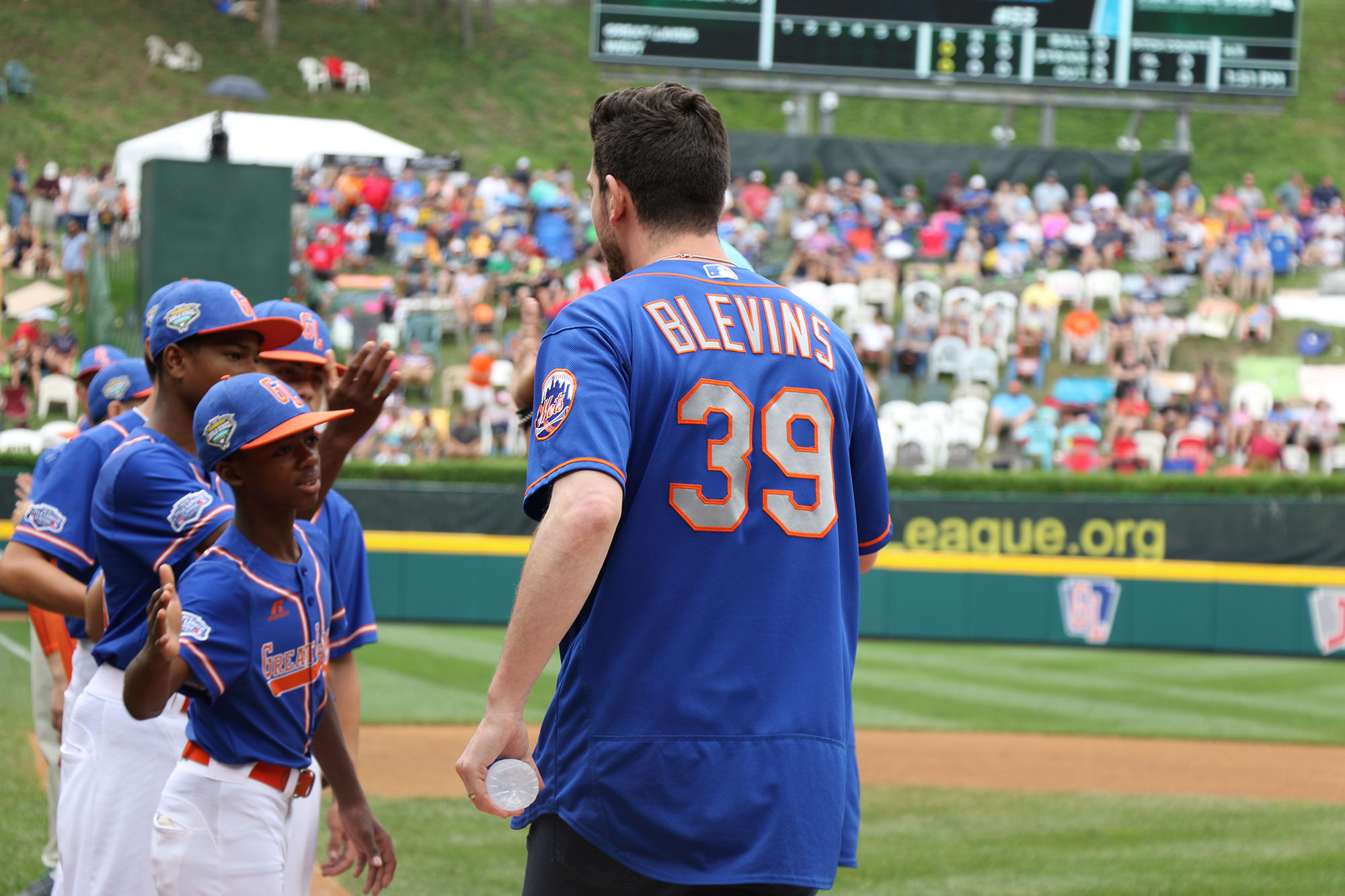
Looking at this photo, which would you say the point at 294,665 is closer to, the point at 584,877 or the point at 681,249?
the point at 584,877

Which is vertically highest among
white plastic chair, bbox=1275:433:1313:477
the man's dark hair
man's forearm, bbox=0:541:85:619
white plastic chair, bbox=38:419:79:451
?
the man's dark hair

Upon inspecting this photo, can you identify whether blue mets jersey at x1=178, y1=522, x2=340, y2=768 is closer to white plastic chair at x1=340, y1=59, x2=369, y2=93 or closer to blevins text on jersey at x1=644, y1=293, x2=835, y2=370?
blevins text on jersey at x1=644, y1=293, x2=835, y2=370

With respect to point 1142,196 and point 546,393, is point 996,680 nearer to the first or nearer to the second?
point 546,393

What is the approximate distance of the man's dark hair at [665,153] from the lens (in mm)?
2439

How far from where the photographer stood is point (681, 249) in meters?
2.54

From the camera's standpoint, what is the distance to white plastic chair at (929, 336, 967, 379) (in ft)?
67.1

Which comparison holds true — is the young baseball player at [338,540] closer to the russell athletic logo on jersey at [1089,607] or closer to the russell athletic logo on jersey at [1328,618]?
the russell athletic logo on jersey at [1089,607]

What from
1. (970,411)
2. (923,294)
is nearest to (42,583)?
(970,411)

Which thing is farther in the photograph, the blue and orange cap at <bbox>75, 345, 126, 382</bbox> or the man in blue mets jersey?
the blue and orange cap at <bbox>75, 345, 126, 382</bbox>

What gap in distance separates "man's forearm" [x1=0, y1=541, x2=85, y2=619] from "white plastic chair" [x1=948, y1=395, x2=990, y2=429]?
53.6 ft

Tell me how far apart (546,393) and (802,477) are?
0.48 metres

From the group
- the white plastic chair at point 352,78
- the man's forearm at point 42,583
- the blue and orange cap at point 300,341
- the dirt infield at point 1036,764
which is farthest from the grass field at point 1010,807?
the white plastic chair at point 352,78

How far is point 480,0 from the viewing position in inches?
1876

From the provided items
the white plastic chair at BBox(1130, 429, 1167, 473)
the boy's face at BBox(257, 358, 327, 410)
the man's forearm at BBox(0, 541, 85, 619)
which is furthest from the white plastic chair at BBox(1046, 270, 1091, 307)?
the man's forearm at BBox(0, 541, 85, 619)
